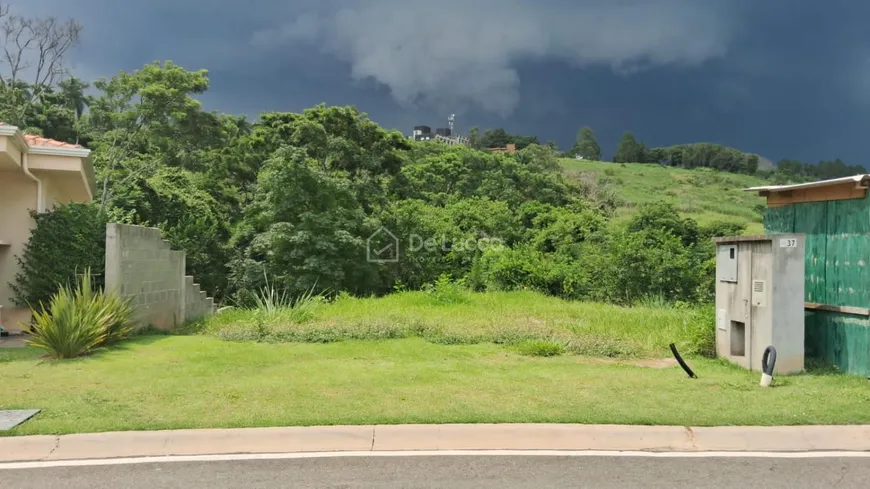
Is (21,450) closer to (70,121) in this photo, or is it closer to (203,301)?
(203,301)

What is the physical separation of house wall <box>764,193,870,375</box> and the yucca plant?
1117 centimetres

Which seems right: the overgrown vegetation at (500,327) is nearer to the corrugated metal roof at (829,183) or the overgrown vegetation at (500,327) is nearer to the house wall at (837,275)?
the house wall at (837,275)

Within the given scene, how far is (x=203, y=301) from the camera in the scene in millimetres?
17281

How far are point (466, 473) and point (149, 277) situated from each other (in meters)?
10.6

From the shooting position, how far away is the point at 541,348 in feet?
35.3

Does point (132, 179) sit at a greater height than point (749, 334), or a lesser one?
greater

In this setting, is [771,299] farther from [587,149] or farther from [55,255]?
[587,149]

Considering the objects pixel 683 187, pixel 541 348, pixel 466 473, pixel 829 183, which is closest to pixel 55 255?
pixel 541 348

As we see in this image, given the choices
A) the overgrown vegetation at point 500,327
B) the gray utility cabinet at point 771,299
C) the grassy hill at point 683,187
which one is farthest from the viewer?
the grassy hill at point 683,187

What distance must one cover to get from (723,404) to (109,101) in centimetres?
2545

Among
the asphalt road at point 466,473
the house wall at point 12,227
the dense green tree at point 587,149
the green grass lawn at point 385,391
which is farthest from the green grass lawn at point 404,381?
the dense green tree at point 587,149

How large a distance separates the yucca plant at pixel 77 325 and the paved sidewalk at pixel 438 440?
422 cm

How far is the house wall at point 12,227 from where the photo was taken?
13.9 meters

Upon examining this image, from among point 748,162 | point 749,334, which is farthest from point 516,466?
point 748,162
